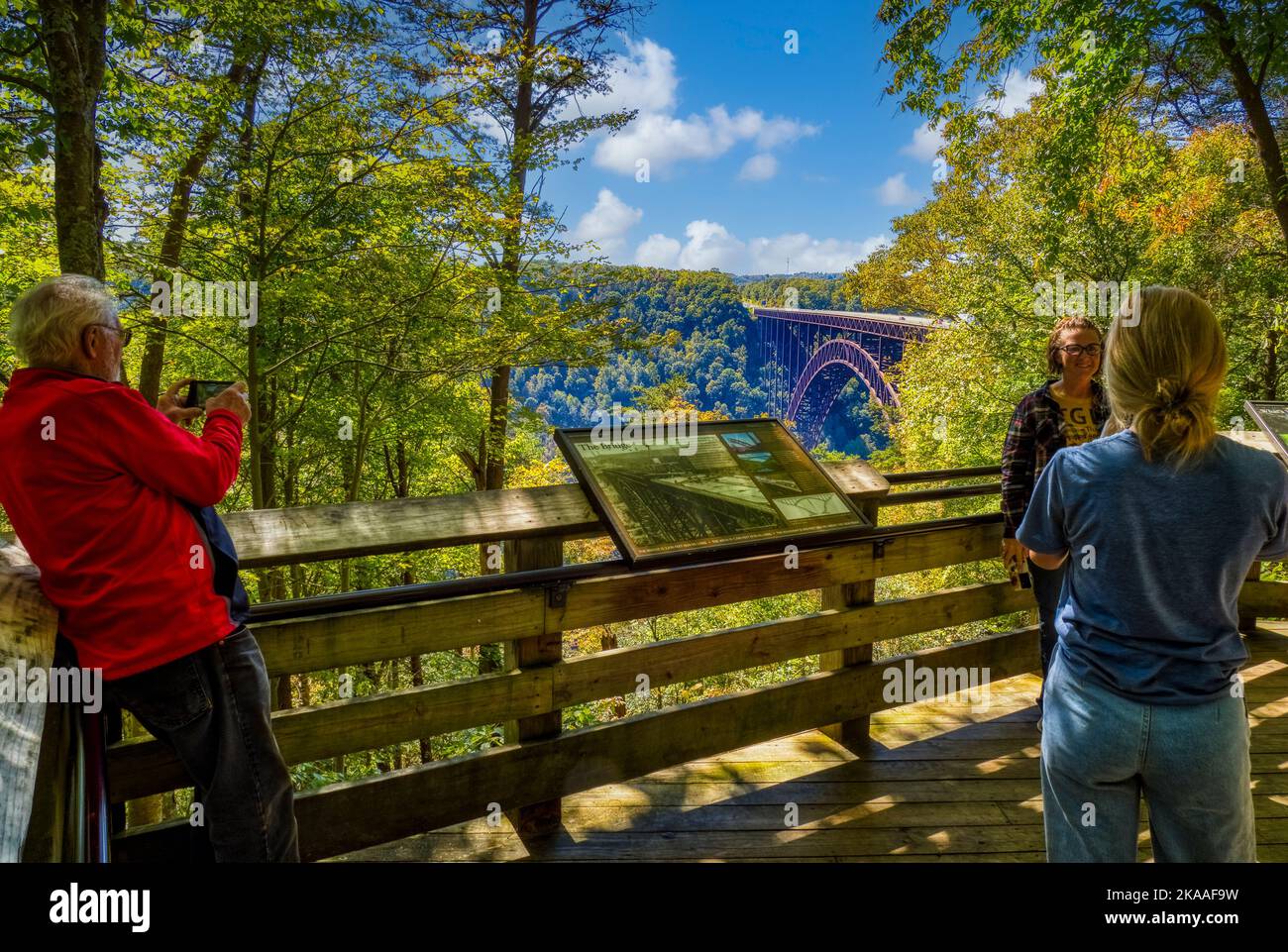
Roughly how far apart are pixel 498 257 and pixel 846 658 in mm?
8260

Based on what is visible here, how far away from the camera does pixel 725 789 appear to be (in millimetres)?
2809

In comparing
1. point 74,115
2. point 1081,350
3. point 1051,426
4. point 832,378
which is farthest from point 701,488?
point 832,378

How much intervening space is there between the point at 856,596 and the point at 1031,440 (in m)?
0.94

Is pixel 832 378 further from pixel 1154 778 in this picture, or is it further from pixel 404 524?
pixel 1154 778

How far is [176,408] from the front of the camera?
1786 mm

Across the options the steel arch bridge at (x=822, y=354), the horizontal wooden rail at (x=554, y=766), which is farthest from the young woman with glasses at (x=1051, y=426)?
the steel arch bridge at (x=822, y=354)

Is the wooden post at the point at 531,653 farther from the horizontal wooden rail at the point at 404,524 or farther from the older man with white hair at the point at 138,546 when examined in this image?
the older man with white hair at the point at 138,546

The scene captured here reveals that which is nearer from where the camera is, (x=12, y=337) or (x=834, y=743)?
(x=12, y=337)

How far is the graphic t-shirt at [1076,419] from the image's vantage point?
2826 mm

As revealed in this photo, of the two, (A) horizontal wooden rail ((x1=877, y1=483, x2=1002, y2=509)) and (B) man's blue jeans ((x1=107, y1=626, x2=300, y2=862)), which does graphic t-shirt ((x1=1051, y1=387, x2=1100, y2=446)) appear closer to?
(A) horizontal wooden rail ((x1=877, y1=483, x2=1002, y2=509))

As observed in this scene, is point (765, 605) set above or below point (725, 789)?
below

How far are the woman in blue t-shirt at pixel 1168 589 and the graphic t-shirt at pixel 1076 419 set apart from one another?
5.18ft
